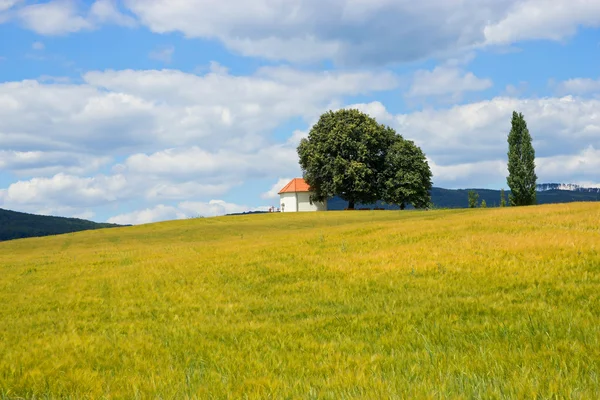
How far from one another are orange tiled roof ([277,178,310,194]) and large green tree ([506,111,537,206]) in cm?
4226

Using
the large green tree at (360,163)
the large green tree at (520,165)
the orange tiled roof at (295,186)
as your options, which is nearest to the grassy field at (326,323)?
the large green tree at (360,163)

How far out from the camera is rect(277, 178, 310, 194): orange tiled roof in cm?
11119

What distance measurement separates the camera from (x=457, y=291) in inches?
526

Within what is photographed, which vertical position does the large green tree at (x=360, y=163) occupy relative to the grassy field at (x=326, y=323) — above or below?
above

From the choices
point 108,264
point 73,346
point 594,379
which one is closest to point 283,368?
point 594,379

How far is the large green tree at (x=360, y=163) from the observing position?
81.8 metres

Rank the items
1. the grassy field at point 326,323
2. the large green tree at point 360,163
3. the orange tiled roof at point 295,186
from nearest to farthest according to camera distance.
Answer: the grassy field at point 326,323, the large green tree at point 360,163, the orange tiled roof at point 295,186

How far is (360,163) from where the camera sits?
80.6 metres

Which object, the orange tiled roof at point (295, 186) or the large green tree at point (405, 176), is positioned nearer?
the large green tree at point (405, 176)

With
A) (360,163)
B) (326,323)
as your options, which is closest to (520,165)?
(360,163)

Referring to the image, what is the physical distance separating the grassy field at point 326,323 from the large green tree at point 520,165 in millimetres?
68835

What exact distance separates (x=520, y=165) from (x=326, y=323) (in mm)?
84817

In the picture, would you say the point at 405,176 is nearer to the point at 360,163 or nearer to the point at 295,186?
the point at 360,163

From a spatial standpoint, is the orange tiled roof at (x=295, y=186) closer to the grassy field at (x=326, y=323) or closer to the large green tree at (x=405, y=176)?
the large green tree at (x=405, y=176)
